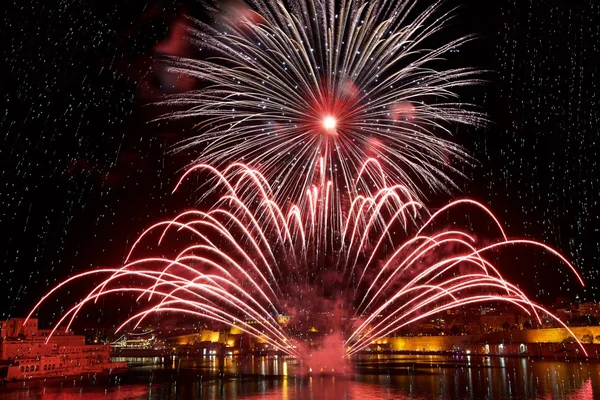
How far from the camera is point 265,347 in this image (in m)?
124

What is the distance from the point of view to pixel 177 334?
15350cm

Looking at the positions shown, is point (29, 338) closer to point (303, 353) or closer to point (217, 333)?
point (303, 353)

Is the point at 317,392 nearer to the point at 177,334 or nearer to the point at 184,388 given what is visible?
the point at 184,388

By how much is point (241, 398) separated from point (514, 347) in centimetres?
5441

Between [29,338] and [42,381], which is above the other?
[29,338]

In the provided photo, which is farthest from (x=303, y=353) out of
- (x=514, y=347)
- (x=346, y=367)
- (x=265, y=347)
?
(x=265, y=347)

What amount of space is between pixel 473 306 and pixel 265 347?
160 ft

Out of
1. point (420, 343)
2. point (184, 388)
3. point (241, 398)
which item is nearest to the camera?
point (241, 398)

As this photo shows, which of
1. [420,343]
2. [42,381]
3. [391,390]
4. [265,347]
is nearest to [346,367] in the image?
[391,390]

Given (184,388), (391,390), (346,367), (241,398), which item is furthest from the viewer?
(346,367)

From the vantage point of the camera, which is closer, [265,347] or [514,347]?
[514,347]

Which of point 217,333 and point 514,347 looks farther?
point 217,333

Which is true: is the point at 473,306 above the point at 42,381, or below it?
above

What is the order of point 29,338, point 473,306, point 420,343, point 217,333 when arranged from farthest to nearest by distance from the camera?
1. point 217,333
2. point 473,306
3. point 420,343
4. point 29,338
